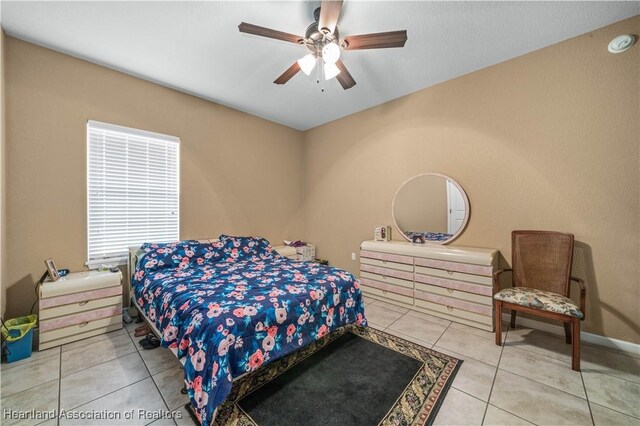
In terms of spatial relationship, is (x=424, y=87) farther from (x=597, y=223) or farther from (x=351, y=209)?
(x=597, y=223)

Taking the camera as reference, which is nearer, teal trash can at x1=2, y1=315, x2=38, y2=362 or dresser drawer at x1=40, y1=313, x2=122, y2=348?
teal trash can at x1=2, y1=315, x2=38, y2=362

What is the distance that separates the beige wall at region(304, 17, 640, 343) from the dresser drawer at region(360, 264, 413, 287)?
648 mm

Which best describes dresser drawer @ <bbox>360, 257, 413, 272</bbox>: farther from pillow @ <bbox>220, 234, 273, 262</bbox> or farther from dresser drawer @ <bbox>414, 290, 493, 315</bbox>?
pillow @ <bbox>220, 234, 273, 262</bbox>

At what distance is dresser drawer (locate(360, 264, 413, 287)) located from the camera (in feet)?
10.4

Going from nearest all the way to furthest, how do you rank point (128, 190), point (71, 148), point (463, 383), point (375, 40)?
point (463, 383) → point (375, 40) → point (71, 148) → point (128, 190)

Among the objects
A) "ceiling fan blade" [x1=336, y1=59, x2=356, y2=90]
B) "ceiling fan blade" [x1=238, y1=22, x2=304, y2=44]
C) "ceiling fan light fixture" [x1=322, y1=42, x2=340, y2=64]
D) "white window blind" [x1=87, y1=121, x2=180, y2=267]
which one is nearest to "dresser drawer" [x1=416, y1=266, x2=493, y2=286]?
"ceiling fan blade" [x1=336, y1=59, x2=356, y2=90]

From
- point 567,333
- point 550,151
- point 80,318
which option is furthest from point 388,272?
point 80,318

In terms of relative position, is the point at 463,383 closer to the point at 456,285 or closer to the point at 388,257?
the point at 456,285

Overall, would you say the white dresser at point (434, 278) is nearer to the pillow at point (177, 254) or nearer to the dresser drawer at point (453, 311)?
the dresser drawer at point (453, 311)

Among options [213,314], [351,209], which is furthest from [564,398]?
[351,209]

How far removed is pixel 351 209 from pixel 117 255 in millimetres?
3293

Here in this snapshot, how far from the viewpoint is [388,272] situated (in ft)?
11.0

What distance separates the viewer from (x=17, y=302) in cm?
238

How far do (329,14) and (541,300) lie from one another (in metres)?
2.85
